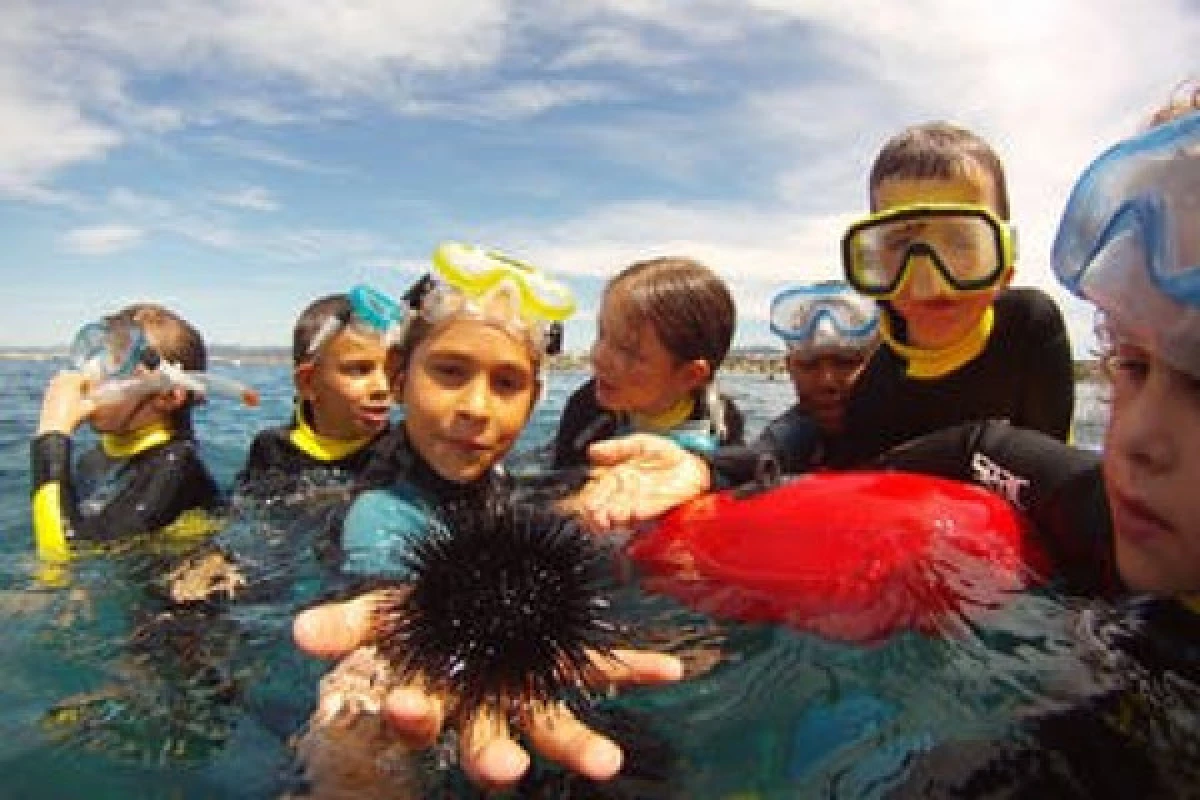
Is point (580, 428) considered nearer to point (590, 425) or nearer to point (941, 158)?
point (590, 425)

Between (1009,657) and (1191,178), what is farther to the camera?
(1009,657)

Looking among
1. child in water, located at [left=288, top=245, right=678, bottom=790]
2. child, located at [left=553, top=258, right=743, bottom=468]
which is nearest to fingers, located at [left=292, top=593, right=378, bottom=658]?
child in water, located at [left=288, top=245, right=678, bottom=790]

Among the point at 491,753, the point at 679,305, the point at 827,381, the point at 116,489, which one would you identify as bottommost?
the point at 116,489

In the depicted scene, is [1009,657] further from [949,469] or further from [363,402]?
[363,402]

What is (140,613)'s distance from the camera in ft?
13.3

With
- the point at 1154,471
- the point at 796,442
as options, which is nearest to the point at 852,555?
the point at 1154,471

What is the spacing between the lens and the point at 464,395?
320 centimetres

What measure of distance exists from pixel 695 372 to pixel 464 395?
1718mm

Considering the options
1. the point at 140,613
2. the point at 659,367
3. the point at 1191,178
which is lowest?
the point at 140,613

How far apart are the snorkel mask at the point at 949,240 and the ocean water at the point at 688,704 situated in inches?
39.8

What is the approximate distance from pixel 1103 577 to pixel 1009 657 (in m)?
0.47

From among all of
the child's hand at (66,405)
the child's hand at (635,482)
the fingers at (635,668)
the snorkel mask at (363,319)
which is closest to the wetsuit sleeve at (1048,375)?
the child's hand at (635,482)

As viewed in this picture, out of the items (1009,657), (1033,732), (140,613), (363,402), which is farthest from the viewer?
(363,402)

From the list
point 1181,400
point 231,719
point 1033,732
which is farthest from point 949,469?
point 231,719
